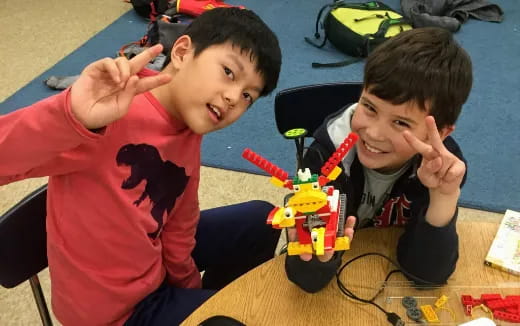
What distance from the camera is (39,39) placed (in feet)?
10.6

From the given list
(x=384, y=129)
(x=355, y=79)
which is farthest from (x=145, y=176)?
(x=355, y=79)

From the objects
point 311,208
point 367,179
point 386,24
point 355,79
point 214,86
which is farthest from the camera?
point 386,24

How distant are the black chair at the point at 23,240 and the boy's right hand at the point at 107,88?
1.06ft

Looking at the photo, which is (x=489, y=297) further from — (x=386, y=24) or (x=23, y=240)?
(x=386, y=24)

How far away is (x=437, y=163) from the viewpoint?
33.1 inches

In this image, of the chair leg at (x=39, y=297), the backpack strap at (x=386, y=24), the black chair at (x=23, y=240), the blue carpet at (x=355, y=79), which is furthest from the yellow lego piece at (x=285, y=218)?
the backpack strap at (x=386, y=24)

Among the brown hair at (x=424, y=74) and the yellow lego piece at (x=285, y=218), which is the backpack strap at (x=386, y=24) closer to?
the brown hair at (x=424, y=74)

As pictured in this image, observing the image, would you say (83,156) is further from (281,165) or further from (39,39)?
(39,39)

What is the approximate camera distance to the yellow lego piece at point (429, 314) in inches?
32.0

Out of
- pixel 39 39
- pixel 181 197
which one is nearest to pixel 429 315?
pixel 181 197

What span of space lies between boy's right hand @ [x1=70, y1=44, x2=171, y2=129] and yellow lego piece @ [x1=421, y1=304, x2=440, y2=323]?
1.87ft

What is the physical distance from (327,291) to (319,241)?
19 cm

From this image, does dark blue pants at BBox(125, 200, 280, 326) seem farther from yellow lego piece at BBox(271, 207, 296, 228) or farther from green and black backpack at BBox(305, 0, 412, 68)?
green and black backpack at BBox(305, 0, 412, 68)

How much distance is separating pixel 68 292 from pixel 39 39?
8.87ft
